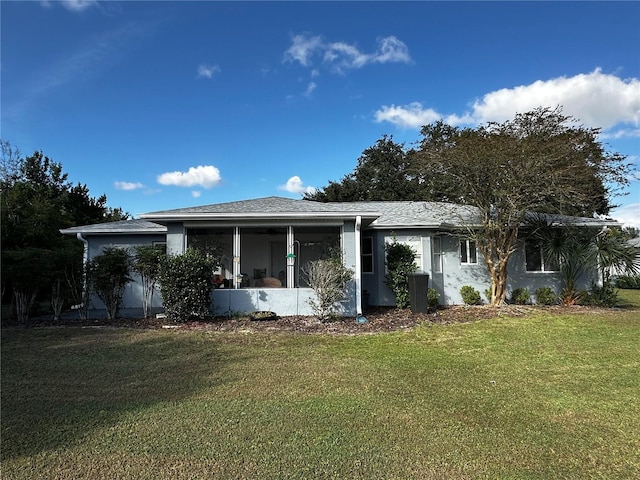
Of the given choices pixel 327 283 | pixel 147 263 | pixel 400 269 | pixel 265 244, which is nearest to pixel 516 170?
pixel 400 269

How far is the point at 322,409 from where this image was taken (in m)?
4.12

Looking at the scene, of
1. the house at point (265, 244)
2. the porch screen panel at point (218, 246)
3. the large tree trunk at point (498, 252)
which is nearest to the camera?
the house at point (265, 244)

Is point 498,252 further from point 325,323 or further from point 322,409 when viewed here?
point 322,409

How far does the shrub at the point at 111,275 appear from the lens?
10336 mm

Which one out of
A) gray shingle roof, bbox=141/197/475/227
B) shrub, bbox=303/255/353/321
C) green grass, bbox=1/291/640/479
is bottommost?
green grass, bbox=1/291/640/479

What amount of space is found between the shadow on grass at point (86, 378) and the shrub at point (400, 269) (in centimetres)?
604

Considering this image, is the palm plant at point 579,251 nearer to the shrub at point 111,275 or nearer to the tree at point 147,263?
the tree at point 147,263

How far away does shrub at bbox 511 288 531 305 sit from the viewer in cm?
1261

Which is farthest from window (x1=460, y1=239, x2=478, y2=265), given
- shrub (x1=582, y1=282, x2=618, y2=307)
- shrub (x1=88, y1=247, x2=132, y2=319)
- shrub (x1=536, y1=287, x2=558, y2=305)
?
shrub (x1=88, y1=247, x2=132, y2=319)

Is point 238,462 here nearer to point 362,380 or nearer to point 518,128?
point 362,380

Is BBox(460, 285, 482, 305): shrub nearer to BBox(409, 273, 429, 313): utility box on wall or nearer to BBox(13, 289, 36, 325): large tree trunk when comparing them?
BBox(409, 273, 429, 313): utility box on wall

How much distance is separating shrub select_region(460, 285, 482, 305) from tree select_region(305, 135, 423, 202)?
1878 centimetres

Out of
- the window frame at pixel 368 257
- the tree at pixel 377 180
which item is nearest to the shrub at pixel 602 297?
the window frame at pixel 368 257

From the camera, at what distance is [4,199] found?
12930 mm
